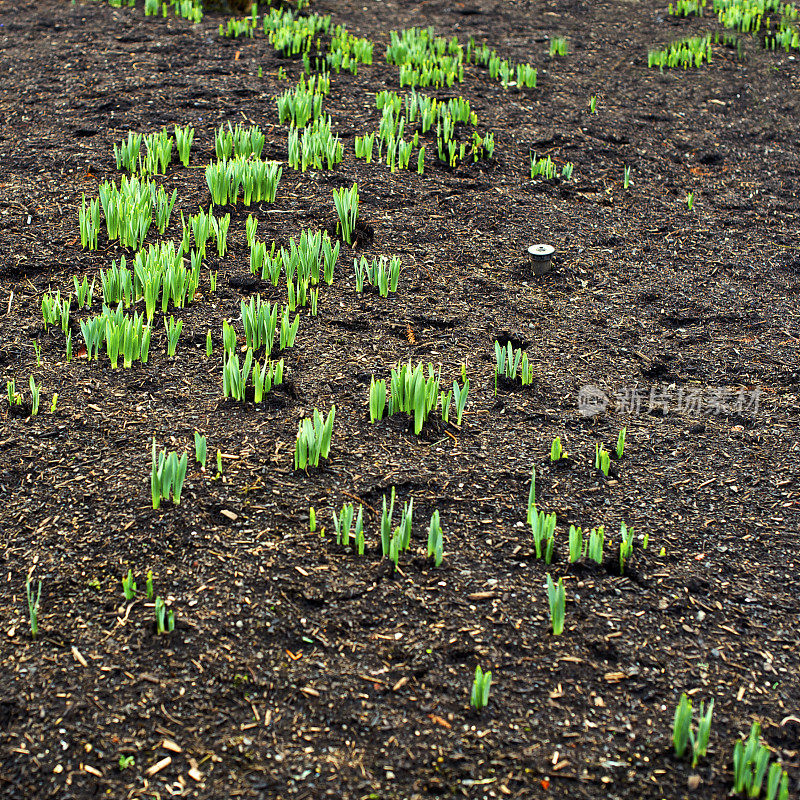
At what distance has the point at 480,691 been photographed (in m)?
1.79

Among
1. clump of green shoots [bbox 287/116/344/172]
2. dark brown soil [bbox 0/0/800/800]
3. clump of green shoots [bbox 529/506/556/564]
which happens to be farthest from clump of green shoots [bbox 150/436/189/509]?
clump of green shoots [bbox 287/116/344/172]

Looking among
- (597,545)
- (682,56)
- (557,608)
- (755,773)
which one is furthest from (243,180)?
(682,56)

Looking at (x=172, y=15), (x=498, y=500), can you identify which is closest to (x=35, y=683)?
(x=498, y=500)

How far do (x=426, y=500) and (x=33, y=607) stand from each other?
3.39 feet

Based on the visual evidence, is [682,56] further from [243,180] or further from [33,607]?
[33,607]

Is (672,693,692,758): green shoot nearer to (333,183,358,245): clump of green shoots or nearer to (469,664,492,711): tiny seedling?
(469,664,492,711): tiny seedling

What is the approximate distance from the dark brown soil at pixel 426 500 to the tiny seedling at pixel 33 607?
0.7 inches

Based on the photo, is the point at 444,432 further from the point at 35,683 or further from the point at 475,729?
the point at 35,683

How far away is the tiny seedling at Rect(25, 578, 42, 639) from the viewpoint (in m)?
1.89

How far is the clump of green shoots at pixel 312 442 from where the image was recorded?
7.75ft

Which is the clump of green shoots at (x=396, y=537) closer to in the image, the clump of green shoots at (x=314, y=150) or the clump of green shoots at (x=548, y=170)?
the clump of green shoots at (x=314, y=150)

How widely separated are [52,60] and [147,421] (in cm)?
357

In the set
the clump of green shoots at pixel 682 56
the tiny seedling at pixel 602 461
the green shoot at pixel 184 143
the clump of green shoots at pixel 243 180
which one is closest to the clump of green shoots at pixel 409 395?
the tiny seedling at pixel 602 461

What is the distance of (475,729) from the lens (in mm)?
1757
